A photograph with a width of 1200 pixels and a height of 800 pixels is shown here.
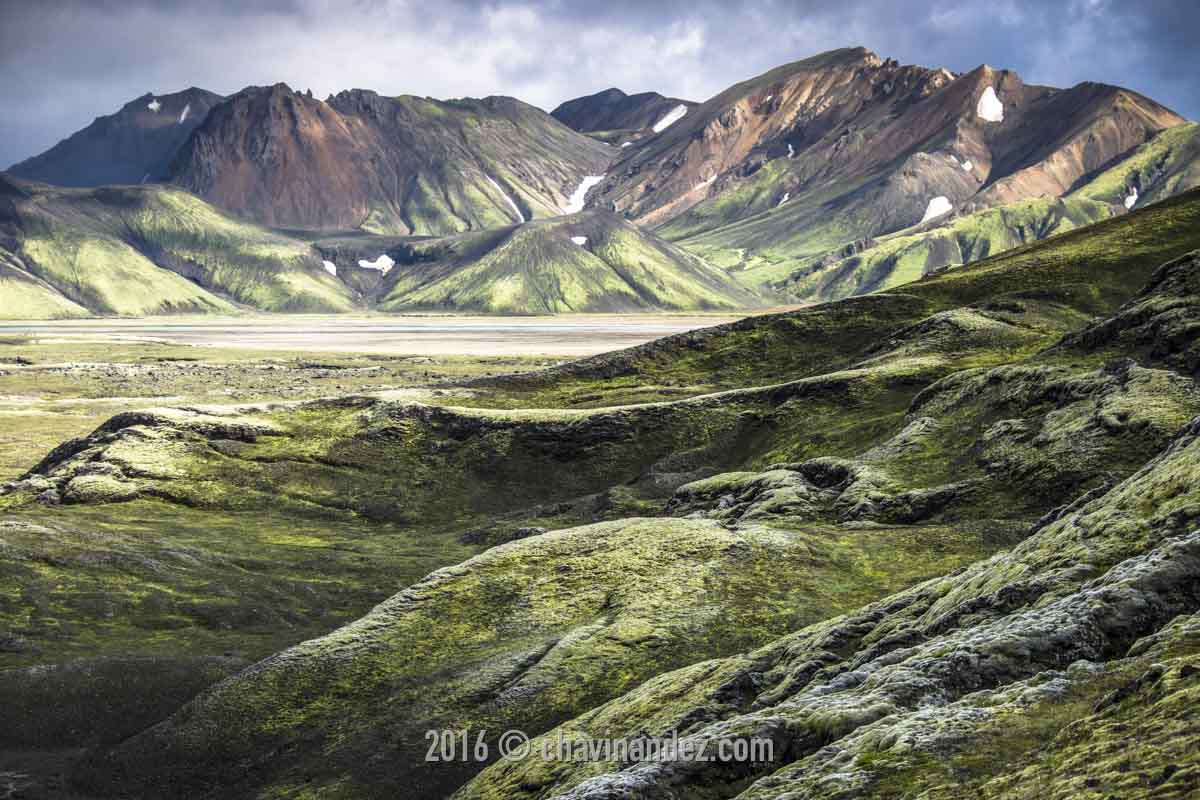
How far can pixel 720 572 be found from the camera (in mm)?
47469

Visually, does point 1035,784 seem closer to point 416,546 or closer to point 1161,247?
point 416,546

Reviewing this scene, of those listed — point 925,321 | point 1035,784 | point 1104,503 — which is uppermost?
point 925,321

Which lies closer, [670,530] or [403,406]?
[670,530]

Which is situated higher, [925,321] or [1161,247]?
[1161,247]

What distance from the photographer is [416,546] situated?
8056 cm

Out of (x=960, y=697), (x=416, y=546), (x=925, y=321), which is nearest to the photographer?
(x=960, y=697)

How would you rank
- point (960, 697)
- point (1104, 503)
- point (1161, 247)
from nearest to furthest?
point (960, 697) → point (1104, 503) → point (1161, 247)

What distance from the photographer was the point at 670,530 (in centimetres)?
5456

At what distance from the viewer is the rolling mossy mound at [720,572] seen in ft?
68.3

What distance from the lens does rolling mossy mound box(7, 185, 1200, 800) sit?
2083cm

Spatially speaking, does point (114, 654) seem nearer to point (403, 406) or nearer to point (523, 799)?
point (523, 799)

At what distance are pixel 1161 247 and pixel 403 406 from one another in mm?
102178

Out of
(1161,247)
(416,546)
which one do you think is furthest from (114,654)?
(1161,247)

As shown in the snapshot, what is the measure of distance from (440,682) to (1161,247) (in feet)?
399
